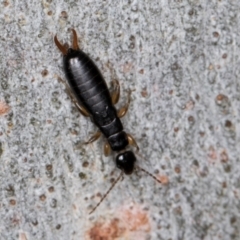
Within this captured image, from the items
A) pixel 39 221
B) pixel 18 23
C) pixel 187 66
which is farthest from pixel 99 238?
pixel 18 23

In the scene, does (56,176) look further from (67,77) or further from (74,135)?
(67,77)

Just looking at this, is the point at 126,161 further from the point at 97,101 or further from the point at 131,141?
the point at 97,101

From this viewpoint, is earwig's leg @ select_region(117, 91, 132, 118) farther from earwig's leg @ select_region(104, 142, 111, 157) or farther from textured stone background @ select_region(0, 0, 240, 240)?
earwig's leg @ select_region(104, 142, 111, 157)

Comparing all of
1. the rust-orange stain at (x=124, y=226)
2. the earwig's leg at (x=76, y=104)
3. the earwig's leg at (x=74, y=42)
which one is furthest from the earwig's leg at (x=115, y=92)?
the rust-orange stain at (x=124, y=226)

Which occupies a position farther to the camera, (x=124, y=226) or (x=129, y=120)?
(x=129, y=120)

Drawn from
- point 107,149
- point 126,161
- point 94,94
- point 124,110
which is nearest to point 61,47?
point 94,94

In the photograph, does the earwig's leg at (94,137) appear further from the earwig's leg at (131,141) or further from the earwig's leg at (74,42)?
the earwig's leg at (74,42)

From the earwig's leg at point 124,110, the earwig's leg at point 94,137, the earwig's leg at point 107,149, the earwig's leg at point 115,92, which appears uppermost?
the earwig's leg at point 115,92
